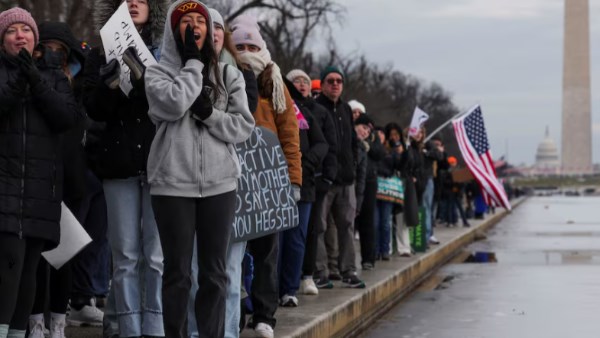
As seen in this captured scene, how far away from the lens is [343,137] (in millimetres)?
12023

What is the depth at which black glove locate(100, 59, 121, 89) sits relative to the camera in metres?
6.71

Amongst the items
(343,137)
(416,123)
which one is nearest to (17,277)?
(343,137)

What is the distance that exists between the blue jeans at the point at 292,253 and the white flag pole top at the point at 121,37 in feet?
10.2

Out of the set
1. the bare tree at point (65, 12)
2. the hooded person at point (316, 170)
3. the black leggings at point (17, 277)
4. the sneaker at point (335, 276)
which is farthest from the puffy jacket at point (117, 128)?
the bare tree at point (65, 12)

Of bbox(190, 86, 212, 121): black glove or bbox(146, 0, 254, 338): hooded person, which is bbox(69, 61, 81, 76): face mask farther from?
bbox(190, 86, 212, 121): black glove

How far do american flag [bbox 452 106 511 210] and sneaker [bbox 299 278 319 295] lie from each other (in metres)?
13.2

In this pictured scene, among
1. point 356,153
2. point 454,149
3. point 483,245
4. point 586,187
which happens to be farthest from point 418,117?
point 586,187

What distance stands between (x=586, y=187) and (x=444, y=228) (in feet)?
371

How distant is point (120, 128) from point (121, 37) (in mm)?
468

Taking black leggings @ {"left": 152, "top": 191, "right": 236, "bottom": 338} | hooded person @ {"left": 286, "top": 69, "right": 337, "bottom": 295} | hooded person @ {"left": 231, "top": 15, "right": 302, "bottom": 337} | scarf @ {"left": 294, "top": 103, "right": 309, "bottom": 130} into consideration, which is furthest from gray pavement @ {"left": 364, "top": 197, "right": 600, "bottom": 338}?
black leggings @ {"left": 152, "top": 191, "right": 236, "bottom": 338}

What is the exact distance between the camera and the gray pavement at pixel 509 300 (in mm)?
10719

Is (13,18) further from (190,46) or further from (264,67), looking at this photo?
(264,67)

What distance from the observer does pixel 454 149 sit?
393ft

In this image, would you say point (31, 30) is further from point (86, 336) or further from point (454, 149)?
point (454, 149)
